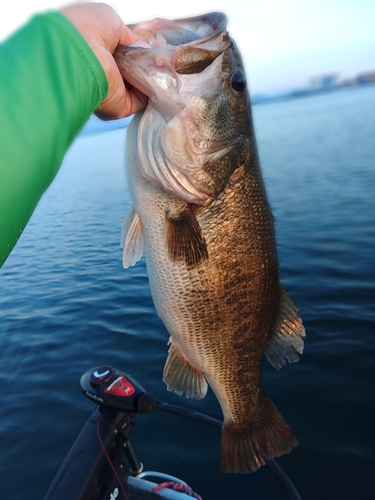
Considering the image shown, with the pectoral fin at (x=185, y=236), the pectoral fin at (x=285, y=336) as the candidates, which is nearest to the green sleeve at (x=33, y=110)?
the pectoral fin at (x=185, y=236)

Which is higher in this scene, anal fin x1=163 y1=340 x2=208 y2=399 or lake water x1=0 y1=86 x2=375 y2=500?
anal fin x1=163 y1=340 x2=208 y2=399

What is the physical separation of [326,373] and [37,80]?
17.5 ft

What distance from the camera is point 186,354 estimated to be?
8.13 ft

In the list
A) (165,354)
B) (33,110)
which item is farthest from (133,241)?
(165,354)

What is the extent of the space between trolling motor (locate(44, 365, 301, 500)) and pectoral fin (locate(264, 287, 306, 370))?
3.44 ft

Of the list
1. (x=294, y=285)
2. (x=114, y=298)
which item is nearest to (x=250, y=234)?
(x=294, y=285)

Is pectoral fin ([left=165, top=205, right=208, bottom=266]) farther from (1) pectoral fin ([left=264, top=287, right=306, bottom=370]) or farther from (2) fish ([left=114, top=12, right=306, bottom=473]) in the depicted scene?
(1) pectoral fin ([left=264, top=287, right=306, bottom=370])

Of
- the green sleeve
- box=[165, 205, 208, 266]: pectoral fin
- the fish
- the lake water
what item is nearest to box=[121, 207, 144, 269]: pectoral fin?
the fish

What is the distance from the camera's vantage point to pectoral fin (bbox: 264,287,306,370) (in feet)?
8.14

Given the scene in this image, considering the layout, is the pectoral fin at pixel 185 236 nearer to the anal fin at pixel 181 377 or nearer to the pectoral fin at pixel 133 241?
the pectoral fin at pixel 133 241

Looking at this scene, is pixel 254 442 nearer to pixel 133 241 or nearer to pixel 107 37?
pixel 133 241

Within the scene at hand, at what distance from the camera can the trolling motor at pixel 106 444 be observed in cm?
271

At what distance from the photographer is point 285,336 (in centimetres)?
249

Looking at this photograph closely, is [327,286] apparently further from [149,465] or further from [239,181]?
[239,181]
